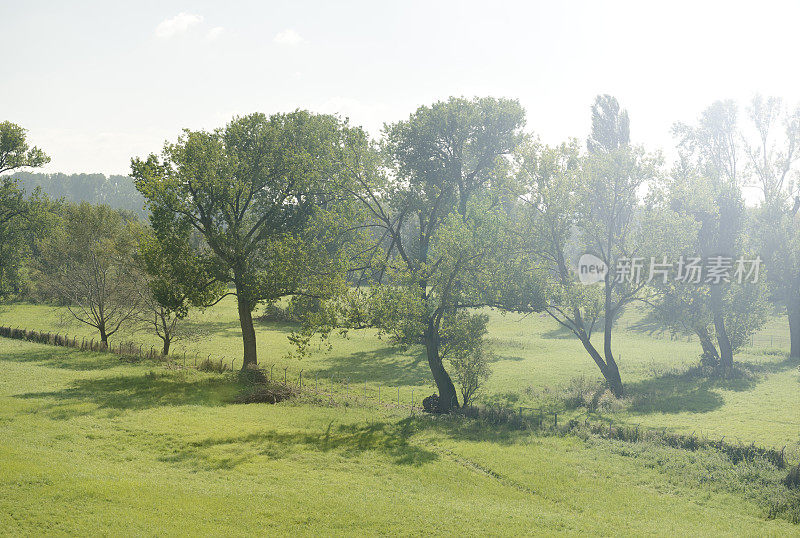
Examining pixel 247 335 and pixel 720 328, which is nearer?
pixel 247 335

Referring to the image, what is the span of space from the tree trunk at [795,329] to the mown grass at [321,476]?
132 ft

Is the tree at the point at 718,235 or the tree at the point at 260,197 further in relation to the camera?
the tree at the point at 718,235

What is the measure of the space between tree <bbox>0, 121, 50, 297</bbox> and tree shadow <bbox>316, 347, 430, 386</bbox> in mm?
38087

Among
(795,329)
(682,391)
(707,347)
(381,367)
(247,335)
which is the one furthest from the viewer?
(795,329)

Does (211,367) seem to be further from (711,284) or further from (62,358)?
(711,284)

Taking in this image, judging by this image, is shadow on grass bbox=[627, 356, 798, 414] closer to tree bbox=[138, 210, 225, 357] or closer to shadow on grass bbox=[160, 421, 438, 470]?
shadow on grass bbox=[160, 421, 438, 470]

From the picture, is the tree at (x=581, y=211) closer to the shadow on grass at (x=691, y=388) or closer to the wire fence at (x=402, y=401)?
the shadow on grass at (x=691, y=388)

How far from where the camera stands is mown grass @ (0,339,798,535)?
17.9 m

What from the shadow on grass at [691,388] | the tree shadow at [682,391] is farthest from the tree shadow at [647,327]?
the tree shadow at [682,391]

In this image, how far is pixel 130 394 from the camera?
34.6 m

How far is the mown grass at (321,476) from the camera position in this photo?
704 inches

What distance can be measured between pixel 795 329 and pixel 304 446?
53.7m

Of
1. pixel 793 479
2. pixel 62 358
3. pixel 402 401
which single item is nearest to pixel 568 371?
pixel 402 401

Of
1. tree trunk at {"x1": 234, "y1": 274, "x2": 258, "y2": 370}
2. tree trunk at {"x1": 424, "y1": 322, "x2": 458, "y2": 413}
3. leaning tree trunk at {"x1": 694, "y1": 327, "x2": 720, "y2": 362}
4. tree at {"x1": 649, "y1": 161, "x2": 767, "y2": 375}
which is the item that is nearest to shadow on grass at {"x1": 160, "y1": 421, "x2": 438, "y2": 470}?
tree trunk at {"x1": 424, "y1": 322, "x2": 458, "y2": 413}
